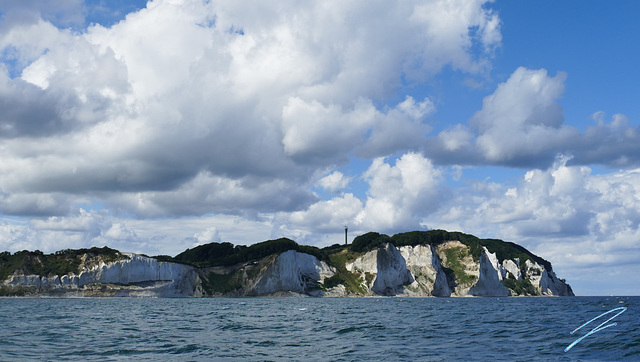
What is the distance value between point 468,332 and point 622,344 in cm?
1152

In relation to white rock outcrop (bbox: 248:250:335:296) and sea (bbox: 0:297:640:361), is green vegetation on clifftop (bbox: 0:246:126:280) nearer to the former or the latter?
white rock outcrop (bbox: 248:250:335:296)

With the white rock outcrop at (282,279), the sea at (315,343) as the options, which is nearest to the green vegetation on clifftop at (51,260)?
the white rock outcrop at (282,279)

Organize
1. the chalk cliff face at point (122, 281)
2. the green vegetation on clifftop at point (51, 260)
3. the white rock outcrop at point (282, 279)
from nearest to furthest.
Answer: the chalk cliff face at point (122, 281), the green vegetation on clifftop at point (51, 260), the white rock outcrop at point (282, 279)

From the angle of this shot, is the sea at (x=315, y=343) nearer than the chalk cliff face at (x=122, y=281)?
Yes

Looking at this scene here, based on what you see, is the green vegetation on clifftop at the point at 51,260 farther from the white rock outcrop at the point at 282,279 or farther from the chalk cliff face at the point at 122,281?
the white rock outcrop at the point at 282,279

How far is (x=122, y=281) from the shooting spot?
17075cm

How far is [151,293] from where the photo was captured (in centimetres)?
17225

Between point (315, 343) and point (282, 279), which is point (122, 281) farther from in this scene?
point (315, 343)

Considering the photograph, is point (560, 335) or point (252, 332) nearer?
point (560, 335)

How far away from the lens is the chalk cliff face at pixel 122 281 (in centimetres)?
16025

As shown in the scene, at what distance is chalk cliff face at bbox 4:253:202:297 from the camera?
160250 mm

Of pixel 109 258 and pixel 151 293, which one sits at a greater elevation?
pixel 109 258

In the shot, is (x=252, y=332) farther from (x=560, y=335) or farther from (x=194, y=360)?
(x=560, y=335)

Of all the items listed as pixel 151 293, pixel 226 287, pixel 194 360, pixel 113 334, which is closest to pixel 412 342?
pixel 194 360
